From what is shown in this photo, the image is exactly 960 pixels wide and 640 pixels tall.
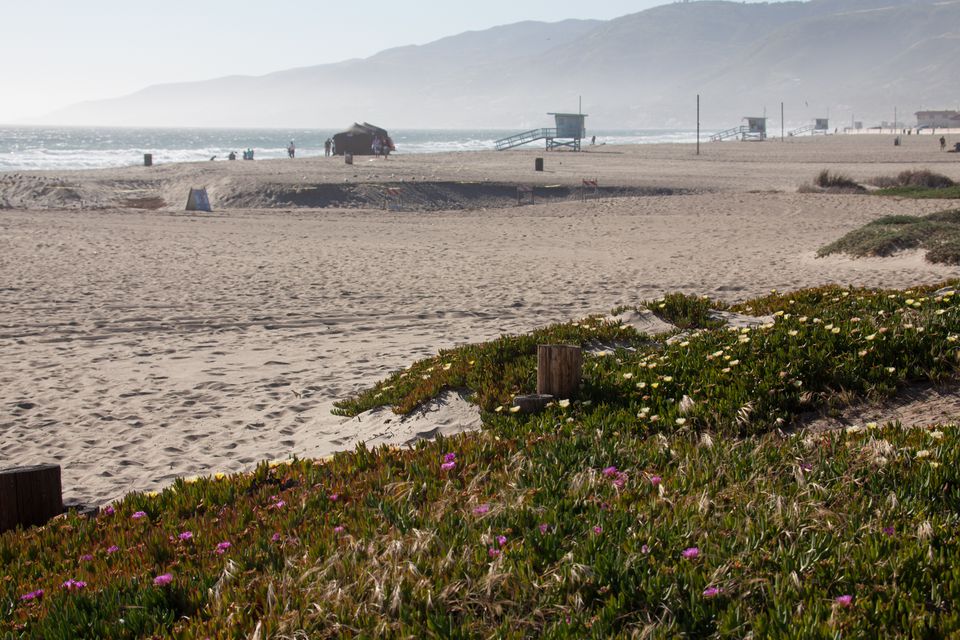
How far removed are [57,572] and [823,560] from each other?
11.1 ft

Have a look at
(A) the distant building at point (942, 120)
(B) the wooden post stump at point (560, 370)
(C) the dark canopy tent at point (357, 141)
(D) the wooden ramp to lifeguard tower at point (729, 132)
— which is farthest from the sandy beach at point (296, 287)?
(A) the distant building at point (942, 120)

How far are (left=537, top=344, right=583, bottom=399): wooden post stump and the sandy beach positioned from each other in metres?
0.77

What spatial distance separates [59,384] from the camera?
933 centimetres

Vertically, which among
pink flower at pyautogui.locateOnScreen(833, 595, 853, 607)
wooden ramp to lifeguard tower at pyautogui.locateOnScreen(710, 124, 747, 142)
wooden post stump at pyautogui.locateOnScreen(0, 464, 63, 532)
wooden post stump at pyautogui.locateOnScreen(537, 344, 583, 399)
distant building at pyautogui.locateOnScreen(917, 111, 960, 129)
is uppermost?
distant building at pyautogui.locateOnScreen(917, 111, 960, 129)

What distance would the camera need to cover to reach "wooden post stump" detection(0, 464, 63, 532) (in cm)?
533

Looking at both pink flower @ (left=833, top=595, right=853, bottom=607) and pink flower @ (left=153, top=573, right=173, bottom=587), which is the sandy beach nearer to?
pink flower @ (left=153, top=573, right=173, bottom=587)

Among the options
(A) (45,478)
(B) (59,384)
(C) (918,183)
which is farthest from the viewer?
(C) (918,183)

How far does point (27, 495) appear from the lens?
5363 mm

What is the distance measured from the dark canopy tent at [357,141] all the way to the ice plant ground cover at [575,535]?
185 feet

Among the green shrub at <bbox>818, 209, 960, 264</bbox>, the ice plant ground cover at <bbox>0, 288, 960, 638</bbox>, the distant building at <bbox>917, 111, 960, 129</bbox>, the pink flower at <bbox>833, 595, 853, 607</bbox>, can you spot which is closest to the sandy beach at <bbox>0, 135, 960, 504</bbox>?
the green shrub at <bbox>818, 209, 960, 264</bbox>

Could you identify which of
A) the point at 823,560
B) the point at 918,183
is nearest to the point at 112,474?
the point at 823,560

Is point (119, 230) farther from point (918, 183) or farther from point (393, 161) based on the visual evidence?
point (393, 161)

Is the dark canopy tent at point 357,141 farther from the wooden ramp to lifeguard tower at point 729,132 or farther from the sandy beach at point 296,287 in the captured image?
the wooden ramp to lifeguard tower at point 729,132

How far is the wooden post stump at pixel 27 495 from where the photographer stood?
533 centimetres
